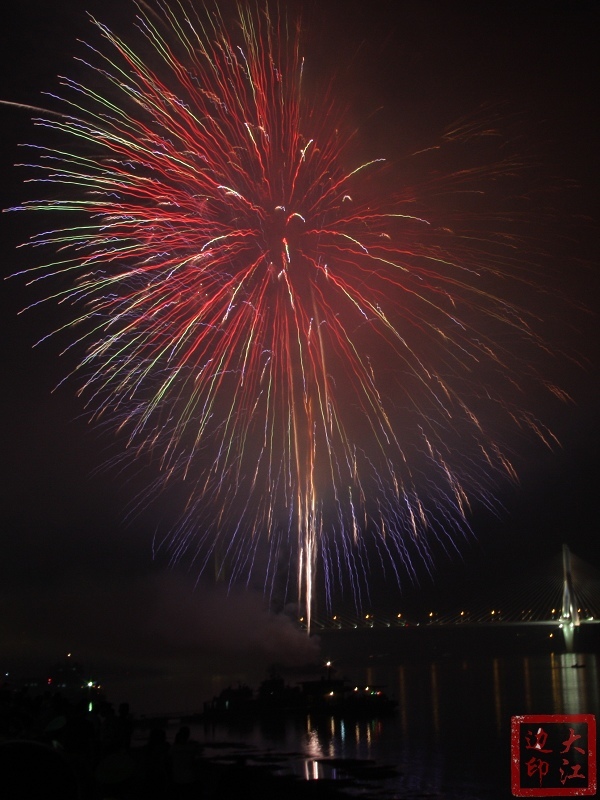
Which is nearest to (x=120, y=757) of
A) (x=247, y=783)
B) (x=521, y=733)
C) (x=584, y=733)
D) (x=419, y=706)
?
→ (x=247, y=783)

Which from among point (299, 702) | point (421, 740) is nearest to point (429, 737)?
point (421, 740)

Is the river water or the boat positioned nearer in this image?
the river water

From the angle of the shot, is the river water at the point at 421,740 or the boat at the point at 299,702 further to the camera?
the boat at the point at 299,702

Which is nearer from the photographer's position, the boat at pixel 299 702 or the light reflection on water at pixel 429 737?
the light reflection on water at pixel 429 737

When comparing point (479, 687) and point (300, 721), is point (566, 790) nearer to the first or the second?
point (300, 721)
